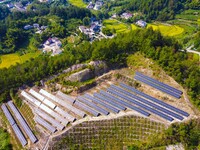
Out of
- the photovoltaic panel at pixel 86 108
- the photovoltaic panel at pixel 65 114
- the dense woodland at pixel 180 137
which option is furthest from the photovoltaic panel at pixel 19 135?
the dense woodland at pixel 180 137

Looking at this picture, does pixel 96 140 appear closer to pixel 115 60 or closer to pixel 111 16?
pixel 115 60

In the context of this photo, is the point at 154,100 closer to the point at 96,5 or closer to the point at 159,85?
the point at 159,85

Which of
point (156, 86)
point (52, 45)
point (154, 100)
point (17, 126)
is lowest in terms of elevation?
point (52, 45)

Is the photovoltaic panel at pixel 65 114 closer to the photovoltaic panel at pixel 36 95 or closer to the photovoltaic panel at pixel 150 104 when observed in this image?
the photovoltaic panel at pixel 36 95

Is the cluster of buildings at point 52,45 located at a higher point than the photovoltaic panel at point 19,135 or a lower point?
lower

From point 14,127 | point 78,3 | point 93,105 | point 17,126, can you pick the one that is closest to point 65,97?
point 93,105

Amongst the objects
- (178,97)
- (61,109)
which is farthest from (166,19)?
(61,109)
